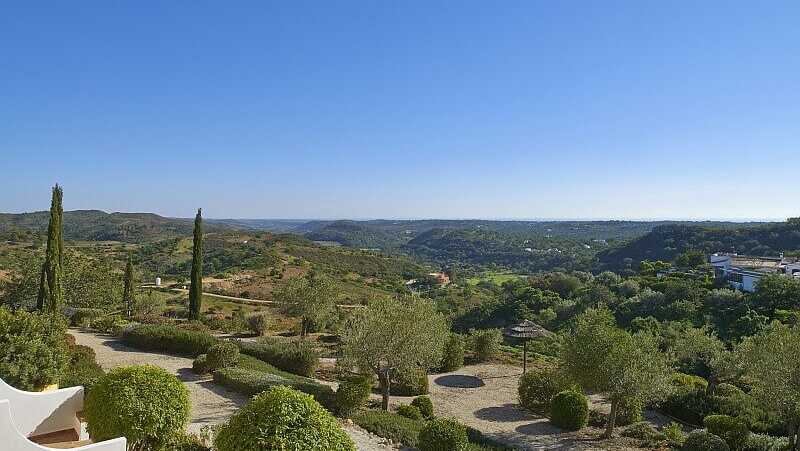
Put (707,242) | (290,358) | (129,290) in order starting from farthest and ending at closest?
(707,242)
(129,290)
(290,358)

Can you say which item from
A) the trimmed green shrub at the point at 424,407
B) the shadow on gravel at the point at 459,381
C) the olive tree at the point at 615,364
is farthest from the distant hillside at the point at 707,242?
the trimmed green shrub at the point at 424,407

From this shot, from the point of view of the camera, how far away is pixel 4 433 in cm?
635

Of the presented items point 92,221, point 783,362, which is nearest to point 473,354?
point 783,362

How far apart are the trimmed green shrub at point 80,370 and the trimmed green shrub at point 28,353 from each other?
1.79 ft

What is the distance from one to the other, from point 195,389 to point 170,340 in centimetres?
613

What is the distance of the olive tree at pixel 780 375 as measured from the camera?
12.1m

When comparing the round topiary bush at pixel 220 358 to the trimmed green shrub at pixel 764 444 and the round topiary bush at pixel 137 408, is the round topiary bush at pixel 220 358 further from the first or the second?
the trimmed green shrub at pixel 764 444

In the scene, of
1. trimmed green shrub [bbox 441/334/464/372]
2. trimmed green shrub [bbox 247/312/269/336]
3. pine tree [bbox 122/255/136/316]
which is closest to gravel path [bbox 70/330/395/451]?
trimmed green shrub [bbox 247/312/269/336]

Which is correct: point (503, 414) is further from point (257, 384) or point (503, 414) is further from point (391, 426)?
point (257, 384)

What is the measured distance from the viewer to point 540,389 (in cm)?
1711

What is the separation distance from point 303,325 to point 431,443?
17.9 metres

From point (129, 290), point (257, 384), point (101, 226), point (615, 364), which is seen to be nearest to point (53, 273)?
point (257, 384)

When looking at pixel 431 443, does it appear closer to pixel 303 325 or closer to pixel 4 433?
pixel 4 433

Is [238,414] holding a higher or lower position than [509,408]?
higher
